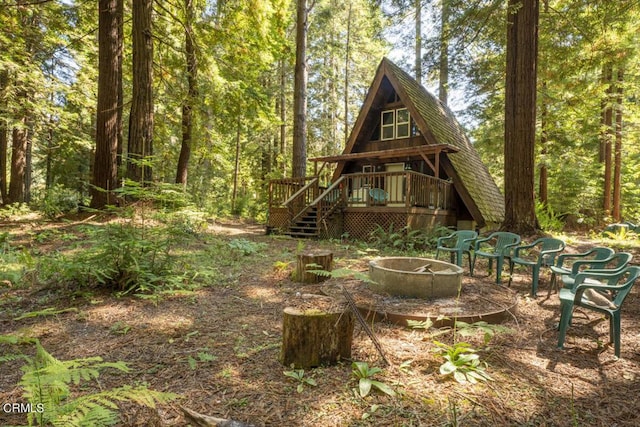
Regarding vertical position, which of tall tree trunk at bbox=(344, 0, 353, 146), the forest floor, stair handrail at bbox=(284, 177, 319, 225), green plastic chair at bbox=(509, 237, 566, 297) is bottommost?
the forest floor

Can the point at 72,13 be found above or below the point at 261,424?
above

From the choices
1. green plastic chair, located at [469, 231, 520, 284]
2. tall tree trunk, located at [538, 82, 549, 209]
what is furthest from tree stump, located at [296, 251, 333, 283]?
tall tree trunk, located at [538, 82, 549, 209]

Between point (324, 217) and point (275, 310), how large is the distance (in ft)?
21.4

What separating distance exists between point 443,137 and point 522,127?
3652 millimetres

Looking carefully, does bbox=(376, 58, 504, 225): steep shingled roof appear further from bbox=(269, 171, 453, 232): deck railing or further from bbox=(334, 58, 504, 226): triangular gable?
bbox=(269, 171, 453, 232): deck railing

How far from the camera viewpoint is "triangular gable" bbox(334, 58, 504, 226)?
11031 millimetres

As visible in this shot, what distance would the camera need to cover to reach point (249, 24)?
31.7 feet

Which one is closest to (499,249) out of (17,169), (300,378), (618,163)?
(300,378)

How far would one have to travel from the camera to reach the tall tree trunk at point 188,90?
8.53 m

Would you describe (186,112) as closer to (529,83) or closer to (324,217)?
(324,217)

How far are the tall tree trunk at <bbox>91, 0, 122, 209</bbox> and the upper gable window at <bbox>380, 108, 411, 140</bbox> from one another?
30.7ft

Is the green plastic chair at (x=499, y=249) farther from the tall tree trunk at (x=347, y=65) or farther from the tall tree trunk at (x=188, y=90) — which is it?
the tall tree trunk at (x=347, y=65)

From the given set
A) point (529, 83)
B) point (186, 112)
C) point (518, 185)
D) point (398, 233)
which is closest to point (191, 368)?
point (398, 233)

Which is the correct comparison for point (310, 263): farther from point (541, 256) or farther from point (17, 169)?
point (17, 169)
